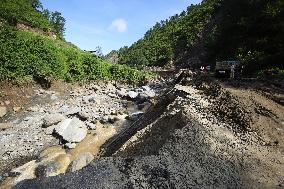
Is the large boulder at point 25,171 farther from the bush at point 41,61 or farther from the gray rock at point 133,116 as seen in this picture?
the bush at point 41,61

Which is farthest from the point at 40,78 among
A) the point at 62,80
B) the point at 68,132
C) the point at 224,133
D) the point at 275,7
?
the point at 224,133

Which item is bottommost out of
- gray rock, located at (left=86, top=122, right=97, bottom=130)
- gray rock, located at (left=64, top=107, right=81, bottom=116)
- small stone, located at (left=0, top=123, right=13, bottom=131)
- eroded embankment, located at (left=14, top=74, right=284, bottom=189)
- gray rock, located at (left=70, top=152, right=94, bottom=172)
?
gray rock, located at (left=86, top=122, right=97, bottom=130)

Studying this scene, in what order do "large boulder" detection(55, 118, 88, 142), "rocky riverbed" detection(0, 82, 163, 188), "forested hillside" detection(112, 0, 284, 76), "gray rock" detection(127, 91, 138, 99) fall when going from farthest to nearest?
"gray rock" detection(127, 91, 138, 99), "forested hillside" detection(112, 0, 284, 76), "large boulder" detection(55, 118, 88, 142), "rocky riverbed" detection(0, 82, 163, 188)

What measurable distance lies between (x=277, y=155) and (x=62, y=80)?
2440 centimetres

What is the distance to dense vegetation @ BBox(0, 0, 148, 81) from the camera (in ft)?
92.6

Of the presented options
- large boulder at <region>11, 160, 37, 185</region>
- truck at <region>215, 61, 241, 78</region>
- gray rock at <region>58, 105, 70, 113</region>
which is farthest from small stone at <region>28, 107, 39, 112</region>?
truck at <region>215, 61, 241, 78</region>

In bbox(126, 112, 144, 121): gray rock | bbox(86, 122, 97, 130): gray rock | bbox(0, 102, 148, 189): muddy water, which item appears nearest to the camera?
bbox(0, 102, 148, 189): muddy water

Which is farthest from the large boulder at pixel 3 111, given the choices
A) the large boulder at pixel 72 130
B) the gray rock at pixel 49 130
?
the large boulder at pixel 72 130

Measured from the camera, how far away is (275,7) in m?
25.6

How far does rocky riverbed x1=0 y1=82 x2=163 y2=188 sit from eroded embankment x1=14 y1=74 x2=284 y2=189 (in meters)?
4.65

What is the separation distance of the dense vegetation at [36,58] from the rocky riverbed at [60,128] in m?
2.38

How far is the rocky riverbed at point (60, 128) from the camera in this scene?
16047 millimetres

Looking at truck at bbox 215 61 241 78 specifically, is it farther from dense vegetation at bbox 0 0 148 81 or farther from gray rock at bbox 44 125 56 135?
dense vegetation at bbox 0 0 148 81

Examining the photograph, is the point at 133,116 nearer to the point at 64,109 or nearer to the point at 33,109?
the point at 64,109
